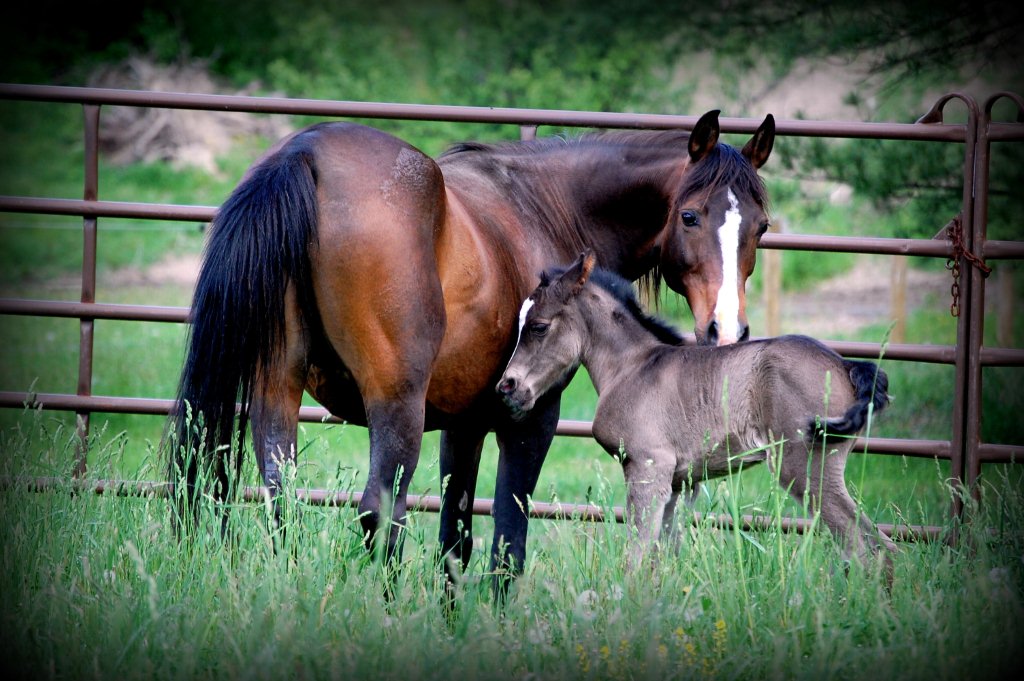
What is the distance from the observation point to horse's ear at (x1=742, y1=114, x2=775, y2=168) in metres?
3.86

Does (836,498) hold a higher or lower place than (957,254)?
lower

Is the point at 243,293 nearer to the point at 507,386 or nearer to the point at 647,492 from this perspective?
the point at 507,386

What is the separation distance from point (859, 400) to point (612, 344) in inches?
38.4

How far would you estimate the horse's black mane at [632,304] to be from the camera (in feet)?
13.0

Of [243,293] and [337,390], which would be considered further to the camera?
[337,390]

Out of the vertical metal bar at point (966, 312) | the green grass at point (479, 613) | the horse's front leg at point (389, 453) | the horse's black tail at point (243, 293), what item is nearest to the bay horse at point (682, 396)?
the green grass at point (479, 613)

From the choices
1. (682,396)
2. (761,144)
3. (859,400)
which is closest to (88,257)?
(682,396)

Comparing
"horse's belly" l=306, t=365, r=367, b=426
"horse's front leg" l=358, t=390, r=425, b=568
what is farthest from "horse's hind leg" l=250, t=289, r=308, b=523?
"horse's front leg" l=358, t=390, r=425, b=568

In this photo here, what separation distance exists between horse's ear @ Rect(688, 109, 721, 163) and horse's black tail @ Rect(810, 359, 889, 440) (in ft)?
3.00

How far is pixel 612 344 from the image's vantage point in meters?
4.02

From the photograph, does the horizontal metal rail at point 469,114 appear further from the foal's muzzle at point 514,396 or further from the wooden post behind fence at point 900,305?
the wooden post behind fence at point 900,305

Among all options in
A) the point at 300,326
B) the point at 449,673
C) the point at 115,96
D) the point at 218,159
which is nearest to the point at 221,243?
the point at 300,326

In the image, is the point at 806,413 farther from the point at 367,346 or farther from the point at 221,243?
the point at 221,243

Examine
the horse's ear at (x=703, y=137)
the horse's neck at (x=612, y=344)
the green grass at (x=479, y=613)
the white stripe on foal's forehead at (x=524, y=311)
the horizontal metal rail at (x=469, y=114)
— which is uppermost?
the horizontal metal rail at (x=469, y=114)
